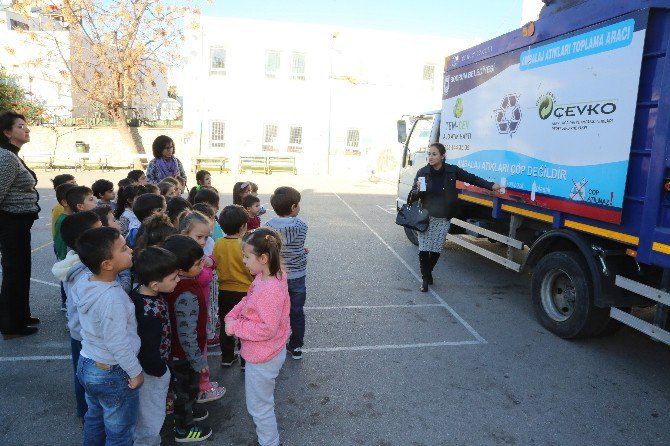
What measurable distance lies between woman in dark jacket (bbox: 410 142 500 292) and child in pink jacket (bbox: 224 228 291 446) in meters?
3.53

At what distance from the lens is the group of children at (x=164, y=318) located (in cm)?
237

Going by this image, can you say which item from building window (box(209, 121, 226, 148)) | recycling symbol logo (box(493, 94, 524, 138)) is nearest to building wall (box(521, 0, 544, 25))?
recycling symbol logo (box(493, 94, 524, 138))

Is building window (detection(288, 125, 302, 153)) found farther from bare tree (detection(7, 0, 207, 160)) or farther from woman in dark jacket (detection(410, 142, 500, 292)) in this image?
woman in dark jacket (detection(410, 142, 500, 292))

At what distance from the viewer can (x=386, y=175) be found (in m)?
24.5

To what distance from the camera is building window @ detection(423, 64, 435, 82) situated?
24078 mm

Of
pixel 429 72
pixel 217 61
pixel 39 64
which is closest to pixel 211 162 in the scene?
pixel 217 61

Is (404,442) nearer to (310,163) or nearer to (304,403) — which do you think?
(304,403)

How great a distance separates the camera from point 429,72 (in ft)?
79.3

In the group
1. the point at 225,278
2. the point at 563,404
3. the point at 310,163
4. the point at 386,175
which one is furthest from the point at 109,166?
the point at 563,404

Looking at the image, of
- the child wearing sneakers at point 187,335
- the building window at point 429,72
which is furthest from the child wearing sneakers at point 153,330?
the building window at point 429,72

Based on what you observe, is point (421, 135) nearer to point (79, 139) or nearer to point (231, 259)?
point (231, 259)

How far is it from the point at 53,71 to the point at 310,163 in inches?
491

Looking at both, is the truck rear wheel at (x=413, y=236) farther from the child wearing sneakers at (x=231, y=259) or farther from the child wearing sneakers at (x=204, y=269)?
the child wearing sneakers at (x=204, y=269)

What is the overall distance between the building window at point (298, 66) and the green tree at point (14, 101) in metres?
11.6
